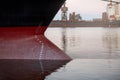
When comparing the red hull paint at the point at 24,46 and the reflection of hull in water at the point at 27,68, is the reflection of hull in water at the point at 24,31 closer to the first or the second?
the red hull paint at the point at 24,46

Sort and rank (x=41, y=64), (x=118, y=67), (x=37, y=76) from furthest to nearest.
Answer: (x=41, y=64)
(x=118, y=67)
(x=37, y=76)

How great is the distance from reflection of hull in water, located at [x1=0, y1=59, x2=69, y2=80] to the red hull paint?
0.25 m

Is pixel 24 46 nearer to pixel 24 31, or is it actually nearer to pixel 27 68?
pixel 24 31

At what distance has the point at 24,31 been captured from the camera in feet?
33.1

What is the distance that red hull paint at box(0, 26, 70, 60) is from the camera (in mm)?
9914

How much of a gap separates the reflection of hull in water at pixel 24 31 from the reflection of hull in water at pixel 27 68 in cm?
28

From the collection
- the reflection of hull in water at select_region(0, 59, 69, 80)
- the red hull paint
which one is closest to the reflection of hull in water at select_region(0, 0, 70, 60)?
the red hull paint

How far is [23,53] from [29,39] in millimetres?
452

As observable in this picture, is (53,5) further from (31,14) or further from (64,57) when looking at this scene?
(64,57)

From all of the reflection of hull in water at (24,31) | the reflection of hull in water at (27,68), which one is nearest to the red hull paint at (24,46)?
the reflection of hull in water at (24,31)

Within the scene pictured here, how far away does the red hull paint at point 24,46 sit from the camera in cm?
991

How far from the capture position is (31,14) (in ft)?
32.9

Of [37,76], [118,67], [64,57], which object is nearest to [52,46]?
[64,57]

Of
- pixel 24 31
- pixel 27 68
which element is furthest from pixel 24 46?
pixel 27 68
